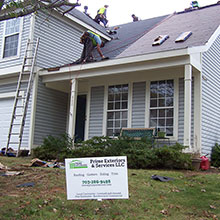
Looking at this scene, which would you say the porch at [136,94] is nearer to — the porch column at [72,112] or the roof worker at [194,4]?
the porch column at [72,112]

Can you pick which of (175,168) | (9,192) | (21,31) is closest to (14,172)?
(9,192)

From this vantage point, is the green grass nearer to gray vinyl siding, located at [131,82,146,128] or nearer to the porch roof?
the porch roof

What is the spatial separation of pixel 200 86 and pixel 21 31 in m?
7.32

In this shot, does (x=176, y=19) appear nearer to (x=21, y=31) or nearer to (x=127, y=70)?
(x=127, y=70)

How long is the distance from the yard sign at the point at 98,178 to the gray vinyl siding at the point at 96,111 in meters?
7.19

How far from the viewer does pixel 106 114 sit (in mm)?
11578

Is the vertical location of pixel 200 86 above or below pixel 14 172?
above

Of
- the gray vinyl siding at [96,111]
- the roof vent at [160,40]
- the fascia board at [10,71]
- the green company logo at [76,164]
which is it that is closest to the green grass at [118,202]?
the green company logo at [76,164]

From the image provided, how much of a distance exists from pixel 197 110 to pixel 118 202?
18.6ft

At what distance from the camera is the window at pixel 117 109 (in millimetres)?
11227

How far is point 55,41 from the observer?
13.1 m

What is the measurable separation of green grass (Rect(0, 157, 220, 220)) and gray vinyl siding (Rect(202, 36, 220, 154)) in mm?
4041

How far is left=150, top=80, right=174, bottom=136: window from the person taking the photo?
33.7 ft

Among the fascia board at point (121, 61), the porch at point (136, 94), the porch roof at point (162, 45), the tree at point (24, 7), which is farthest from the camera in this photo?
the porch at point (136, 94)
